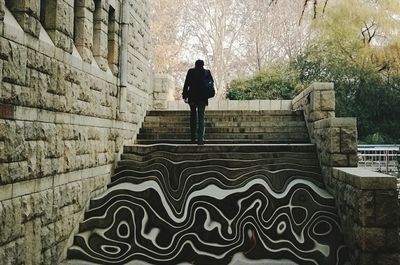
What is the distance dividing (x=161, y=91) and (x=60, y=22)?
796 centimetres

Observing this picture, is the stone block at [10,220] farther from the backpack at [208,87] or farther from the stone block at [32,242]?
the backpack at [208,87]

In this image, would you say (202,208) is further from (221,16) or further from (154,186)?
(221,16)

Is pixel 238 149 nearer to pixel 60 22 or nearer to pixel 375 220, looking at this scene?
pixel 375 220

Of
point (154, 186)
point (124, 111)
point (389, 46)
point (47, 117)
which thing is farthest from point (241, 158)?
point (389, 46)

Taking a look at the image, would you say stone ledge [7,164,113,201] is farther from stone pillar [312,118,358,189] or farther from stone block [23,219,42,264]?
stone pillar [312,118,358,189]

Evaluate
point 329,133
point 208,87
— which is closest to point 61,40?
point 208,87

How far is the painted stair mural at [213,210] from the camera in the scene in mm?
6500

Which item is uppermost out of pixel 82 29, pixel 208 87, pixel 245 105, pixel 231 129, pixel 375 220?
pixel 82 29

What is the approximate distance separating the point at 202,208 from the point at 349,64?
47.0 ft

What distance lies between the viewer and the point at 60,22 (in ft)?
20.5

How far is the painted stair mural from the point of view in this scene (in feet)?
21.3

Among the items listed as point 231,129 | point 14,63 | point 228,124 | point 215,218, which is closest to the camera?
point 14,63

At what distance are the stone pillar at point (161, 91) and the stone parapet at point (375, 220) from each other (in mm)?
8839

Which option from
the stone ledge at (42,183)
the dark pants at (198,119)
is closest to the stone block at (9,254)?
the stone ledge at (42,183)
